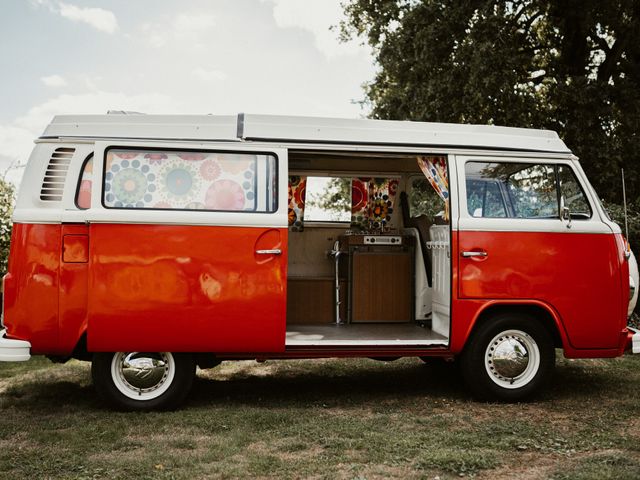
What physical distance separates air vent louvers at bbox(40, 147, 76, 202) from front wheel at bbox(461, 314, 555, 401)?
3.85 meters

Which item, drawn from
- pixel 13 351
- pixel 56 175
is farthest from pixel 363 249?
pixel 13 351

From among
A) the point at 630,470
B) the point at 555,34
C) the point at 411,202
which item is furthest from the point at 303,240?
the point at 555,34

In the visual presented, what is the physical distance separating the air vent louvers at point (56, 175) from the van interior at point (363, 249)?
7.61 ft

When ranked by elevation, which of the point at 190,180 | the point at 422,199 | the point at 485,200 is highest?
the point at 422,199

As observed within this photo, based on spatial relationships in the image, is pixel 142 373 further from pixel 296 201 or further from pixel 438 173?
pixel 438 173

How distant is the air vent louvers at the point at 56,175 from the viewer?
5.75 metres

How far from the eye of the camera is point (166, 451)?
15.8ft

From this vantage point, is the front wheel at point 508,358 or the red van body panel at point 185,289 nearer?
the red van body panel at point 185,289

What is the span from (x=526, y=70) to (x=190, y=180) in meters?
11.5

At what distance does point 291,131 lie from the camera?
602 cm

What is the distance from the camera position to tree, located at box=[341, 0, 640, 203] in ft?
44.8

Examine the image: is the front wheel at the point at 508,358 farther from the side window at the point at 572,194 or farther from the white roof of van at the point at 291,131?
the white roof of van at the point at 291,131

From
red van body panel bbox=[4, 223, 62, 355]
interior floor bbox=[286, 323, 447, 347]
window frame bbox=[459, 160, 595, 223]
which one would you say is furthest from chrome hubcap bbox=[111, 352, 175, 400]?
window frame bbox=[459, 160, 595, 223]

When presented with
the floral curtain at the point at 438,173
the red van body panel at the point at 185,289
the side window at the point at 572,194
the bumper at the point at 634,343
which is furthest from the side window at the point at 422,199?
the red van body panel at the point at 185,289
